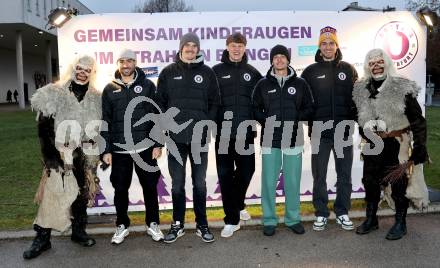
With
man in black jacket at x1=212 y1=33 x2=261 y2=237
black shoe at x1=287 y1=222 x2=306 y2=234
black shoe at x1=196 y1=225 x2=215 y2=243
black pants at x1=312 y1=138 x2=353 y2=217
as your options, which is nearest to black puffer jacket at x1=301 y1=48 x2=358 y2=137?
black pants at x1=312 y1=138 x2=353 y2=217

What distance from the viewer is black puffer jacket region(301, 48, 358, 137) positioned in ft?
17.2

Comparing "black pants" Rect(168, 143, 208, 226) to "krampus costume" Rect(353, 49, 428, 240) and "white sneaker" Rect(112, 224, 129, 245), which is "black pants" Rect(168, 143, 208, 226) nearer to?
"white sneaker" Rect(112, 224, 129, 245)

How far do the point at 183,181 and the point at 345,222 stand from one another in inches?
74.7

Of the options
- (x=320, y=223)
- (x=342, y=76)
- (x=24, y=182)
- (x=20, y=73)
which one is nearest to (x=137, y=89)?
(x=342, y=76)

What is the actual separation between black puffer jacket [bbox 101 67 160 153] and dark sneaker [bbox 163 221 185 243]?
0.91m

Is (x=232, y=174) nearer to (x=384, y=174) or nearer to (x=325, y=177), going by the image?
(x=325, y=177)

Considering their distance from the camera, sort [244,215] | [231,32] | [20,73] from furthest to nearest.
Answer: [20,73]
[231,32]
[244,215]

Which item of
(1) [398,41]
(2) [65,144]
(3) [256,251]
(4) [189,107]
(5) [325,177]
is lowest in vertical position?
(3) [256,251]

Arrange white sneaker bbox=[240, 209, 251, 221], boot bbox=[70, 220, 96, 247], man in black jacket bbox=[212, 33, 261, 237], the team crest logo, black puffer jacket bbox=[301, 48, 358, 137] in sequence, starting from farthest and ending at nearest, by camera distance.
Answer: the team crest logo → white sneaker bbox=[240, 209, 251, 221] → black puffer jacket bbox=[301, 48, 358, 137] → man in black jacket bbox=[212, 33, 261, 237] → boot bbox=[70, 220, 96, 247]

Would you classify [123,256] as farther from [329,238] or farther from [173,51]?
[173,51]

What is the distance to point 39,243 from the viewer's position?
4727 millimetres

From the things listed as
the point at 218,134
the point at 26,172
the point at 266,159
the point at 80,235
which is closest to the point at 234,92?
the point at 218,134

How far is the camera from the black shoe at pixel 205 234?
499cm

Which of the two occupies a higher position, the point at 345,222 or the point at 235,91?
the point at 235,91
